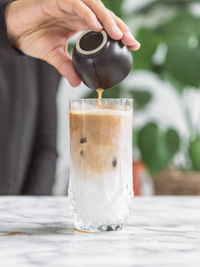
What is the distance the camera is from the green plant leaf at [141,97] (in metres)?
2.52

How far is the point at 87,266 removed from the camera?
653 mm

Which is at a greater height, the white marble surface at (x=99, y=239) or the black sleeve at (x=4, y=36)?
the black sleeve at (x=4, y=36)

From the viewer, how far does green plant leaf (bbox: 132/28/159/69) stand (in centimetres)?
231

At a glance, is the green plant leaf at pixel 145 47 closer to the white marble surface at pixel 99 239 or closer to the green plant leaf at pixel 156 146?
the green plant leaf at pixel 156 146

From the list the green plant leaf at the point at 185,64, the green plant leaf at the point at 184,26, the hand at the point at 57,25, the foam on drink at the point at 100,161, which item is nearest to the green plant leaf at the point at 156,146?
the green plant leaf at the point at 185,64

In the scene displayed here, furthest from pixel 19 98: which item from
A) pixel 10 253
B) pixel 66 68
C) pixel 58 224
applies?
pixel 10 253

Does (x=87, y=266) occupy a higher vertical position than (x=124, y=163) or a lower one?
lower

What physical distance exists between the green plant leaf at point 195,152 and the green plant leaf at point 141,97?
420 mm

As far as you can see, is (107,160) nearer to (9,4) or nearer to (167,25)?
(9,4)

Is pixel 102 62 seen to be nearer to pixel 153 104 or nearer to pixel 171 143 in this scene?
pixel 171 143

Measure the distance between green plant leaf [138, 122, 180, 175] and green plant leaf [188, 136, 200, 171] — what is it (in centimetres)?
7

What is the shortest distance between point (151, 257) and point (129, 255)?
0.04 metres

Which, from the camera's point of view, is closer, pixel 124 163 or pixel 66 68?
pixel 124 163

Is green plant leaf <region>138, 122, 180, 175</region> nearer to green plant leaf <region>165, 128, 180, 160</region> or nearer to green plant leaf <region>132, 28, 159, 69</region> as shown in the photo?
green plant leaf <region>165, 128, 180, 160</region>
